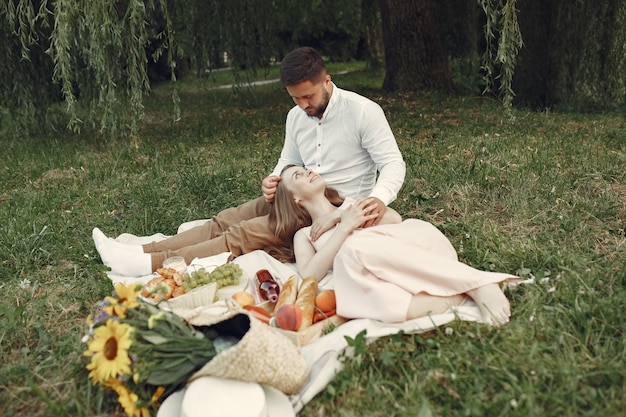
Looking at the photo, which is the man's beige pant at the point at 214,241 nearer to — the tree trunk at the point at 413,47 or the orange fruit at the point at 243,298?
the orange fruit at the point at 243,298

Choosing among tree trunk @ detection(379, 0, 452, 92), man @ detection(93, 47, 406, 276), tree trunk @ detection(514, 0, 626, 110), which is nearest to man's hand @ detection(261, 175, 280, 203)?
man @ detection(93, 47, 406, 276)

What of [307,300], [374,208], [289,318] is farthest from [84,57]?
[289,318]

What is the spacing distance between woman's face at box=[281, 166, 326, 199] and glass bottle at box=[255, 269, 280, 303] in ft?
1.75

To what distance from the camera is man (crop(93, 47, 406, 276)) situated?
335 cm

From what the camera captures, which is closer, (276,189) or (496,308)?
(496,308)

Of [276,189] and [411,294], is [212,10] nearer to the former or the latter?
[276,189]

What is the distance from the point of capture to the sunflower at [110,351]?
2.13 metres

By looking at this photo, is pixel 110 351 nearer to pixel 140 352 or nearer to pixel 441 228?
pixel 140 352

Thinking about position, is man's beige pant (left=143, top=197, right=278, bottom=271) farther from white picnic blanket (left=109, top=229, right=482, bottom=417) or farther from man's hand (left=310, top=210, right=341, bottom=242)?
white picnic blanket (left=109, top=229, right=482, bottom=417)

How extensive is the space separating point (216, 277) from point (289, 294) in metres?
0.50

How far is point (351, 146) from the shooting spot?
3.60m

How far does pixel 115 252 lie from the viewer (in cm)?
361

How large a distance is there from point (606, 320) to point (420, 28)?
7510 mm

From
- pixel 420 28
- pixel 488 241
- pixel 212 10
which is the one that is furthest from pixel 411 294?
pixel 420 28
